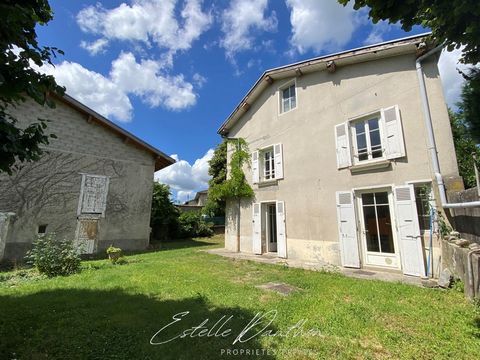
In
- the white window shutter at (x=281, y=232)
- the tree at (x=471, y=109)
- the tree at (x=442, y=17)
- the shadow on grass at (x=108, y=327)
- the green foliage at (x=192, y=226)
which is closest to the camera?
the tree at (x=442, y=17)

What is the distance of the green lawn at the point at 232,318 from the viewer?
9.28 ft

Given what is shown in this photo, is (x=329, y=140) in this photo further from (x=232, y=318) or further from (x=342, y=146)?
(x=232, y=318)

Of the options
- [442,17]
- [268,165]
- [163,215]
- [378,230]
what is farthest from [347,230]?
[163,215]

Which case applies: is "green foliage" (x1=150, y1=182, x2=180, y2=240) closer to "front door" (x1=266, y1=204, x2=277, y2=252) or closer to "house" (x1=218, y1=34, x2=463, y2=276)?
"house" (x1=218, y1=34, x2=463, y2=276)

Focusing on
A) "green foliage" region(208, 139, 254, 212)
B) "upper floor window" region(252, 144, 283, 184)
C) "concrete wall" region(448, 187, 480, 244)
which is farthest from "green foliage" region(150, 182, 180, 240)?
"concrete wall" region(448, 187, 480, 244)

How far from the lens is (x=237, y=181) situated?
10.9 m

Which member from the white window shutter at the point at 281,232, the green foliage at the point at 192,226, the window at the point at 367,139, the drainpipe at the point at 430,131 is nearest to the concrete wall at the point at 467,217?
the drainpipe at the point at 430,131

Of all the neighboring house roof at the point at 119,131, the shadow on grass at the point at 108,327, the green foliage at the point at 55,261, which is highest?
the neighboring house roof at the point at 119,131

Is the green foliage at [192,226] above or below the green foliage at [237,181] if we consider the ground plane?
below

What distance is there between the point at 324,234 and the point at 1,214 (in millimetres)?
10903

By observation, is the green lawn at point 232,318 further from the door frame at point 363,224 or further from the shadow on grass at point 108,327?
the door frame at point 363,224

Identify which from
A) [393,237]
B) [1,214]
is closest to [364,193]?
[393,237]

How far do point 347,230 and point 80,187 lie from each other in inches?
410

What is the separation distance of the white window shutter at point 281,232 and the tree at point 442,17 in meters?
6.92
